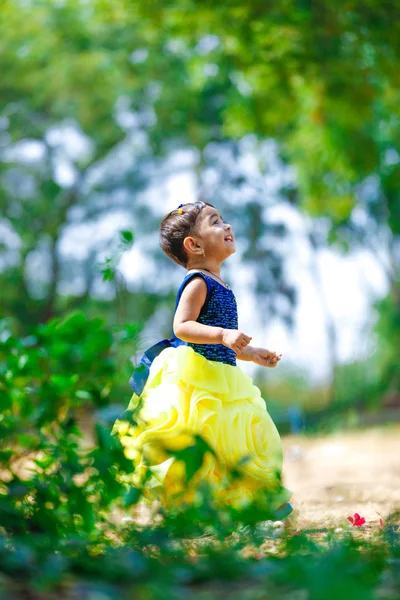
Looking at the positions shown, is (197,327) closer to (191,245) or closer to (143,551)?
(191,245)

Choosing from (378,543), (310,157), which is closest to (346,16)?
(310,157)

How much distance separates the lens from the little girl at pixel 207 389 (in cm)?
221

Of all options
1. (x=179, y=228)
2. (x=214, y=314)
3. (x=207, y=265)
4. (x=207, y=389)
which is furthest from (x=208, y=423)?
(x=179, y=228)

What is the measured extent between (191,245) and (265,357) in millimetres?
530

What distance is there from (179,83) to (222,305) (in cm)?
1333

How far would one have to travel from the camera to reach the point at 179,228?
104 inches

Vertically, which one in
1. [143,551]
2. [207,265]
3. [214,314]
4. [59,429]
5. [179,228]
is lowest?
[143,551]

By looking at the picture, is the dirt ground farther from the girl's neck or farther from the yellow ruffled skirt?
the girl's neck

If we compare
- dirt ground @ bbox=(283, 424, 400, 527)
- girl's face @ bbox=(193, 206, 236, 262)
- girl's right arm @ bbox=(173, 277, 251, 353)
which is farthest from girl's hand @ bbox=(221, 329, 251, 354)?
dirt ground @ bbox=(283, 424, 400, 527)

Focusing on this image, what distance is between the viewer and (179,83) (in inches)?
588

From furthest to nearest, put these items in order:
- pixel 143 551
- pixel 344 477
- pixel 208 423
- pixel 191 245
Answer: pixel 344 477, pixel 191 245, pixel 208 423, pixel 143 551

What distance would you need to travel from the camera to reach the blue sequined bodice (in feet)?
8.02

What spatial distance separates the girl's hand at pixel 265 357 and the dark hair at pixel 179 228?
1.66ft

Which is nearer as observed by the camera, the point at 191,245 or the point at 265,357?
the point at 265,357
